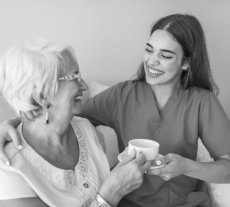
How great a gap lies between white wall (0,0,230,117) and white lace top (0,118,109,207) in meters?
0.74

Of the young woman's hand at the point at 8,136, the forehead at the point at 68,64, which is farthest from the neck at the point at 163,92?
the young woman's hand at the point at 8,136

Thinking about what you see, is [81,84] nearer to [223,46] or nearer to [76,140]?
[76,140]

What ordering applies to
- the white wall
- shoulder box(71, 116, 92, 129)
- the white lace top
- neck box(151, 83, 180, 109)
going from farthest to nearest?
the white wall < neck box(151, 83, 180, 109) < shoulder box(71, 116, 92, 129) < the white lace top

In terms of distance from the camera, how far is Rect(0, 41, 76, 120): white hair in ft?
3.42

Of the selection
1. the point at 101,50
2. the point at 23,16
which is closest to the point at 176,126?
the point at 101,50

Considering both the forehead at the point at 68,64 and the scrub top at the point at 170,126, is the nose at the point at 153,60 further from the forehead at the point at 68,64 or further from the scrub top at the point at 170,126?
the forehead at the point at 68,64

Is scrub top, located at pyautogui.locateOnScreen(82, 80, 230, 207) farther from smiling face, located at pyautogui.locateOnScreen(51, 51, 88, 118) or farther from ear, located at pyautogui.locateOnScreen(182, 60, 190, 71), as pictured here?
smiling face, located at pyautogui.locateOnScreen(51, 51, 88, 118)

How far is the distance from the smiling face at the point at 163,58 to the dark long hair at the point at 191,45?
0.03m

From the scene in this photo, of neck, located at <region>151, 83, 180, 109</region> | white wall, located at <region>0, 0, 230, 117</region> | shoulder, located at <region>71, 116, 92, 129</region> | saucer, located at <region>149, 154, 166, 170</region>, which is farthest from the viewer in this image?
white wall, located at <region>0, 0, 230, 117</region>

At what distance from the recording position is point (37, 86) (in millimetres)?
1062

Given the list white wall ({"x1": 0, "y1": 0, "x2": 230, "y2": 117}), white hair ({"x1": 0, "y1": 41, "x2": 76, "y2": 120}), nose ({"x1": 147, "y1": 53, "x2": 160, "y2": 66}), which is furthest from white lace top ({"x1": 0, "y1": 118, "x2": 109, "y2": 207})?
white wall ({"x1": 0, "y1": 0, "x2": 230, "y2": 117})

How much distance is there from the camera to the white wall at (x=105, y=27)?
71.1 inches

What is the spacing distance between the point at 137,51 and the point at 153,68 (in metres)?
0.75

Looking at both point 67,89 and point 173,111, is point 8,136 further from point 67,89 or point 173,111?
point 173,111
